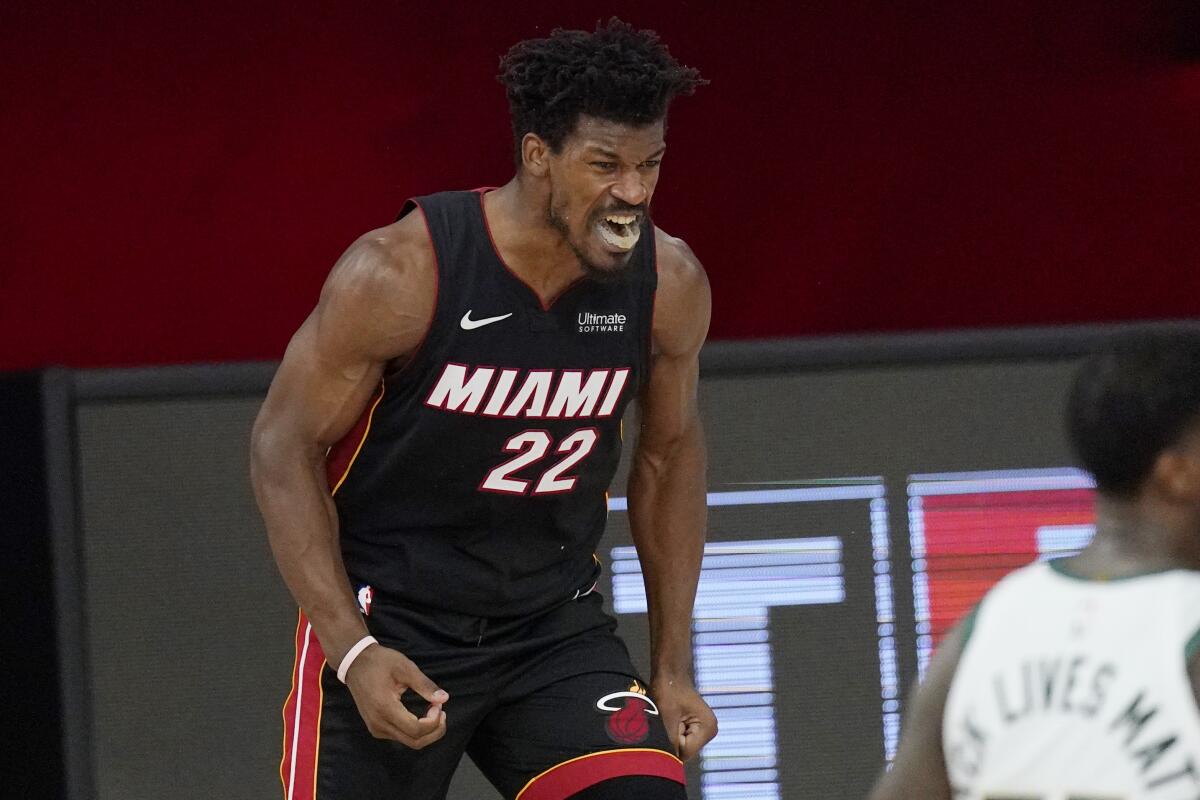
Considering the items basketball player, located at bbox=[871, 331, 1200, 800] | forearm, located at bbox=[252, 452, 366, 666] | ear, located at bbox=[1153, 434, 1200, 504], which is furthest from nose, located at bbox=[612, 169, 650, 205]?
ear, located at bbox=[1153, 434, 1200, 504]

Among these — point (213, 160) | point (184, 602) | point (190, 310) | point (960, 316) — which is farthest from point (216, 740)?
point (960, 316)

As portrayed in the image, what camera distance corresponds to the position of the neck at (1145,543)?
2.00 m

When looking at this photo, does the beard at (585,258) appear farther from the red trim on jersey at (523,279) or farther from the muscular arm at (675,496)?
the muscular arm at (675,496)

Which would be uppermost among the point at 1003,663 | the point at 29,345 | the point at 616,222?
the point at 616,222

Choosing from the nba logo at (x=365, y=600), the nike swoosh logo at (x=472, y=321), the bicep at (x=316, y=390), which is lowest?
the nba logo at (x=365, y=600)

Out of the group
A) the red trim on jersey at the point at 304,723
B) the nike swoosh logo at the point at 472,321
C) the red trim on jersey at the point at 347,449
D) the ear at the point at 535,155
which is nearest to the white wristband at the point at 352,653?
the red trim on jersey at the point at 304,723

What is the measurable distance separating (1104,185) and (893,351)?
0.84 m

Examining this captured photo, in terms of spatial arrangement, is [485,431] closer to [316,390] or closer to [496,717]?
[316,390]

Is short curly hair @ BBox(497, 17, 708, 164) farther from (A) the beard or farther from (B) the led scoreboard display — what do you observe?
(B) the led scoreboard display

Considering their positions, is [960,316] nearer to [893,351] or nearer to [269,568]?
[893,351]

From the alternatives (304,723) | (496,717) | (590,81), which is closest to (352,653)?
(304,723)

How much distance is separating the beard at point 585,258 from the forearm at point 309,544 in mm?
519

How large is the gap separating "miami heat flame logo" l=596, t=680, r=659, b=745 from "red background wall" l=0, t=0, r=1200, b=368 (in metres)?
1.40

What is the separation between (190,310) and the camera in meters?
4.28
